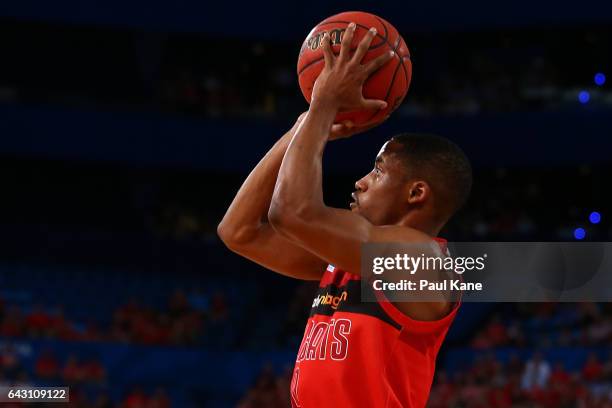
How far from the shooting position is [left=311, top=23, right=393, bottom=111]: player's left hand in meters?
2.79

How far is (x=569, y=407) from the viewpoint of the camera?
34.1 feet

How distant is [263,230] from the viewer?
3.42 meters

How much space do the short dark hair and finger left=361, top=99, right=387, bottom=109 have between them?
0.15 m

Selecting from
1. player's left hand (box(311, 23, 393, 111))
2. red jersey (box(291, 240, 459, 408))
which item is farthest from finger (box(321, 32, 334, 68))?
red jersey (box(291, 240, 459, 408))

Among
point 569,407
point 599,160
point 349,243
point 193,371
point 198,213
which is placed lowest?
point 349,243

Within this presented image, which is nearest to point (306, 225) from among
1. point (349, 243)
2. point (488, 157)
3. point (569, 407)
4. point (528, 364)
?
point (349, 243)

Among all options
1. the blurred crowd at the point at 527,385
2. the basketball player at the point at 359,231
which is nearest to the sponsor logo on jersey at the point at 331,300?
the basketball player at the point at 359,231

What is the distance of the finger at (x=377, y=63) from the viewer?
287 centimetres

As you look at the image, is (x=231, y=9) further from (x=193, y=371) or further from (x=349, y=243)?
(x=349, y=243)

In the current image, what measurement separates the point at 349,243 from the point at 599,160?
13.9m

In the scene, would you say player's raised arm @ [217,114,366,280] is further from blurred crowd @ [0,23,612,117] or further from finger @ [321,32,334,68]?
blurred crowd @ [0,23,612,117]

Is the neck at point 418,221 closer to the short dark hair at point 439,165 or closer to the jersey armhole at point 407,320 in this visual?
the short dark hair at point 439,165

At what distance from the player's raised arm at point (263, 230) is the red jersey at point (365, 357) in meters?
0.42

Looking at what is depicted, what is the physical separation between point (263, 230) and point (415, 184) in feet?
2.28
